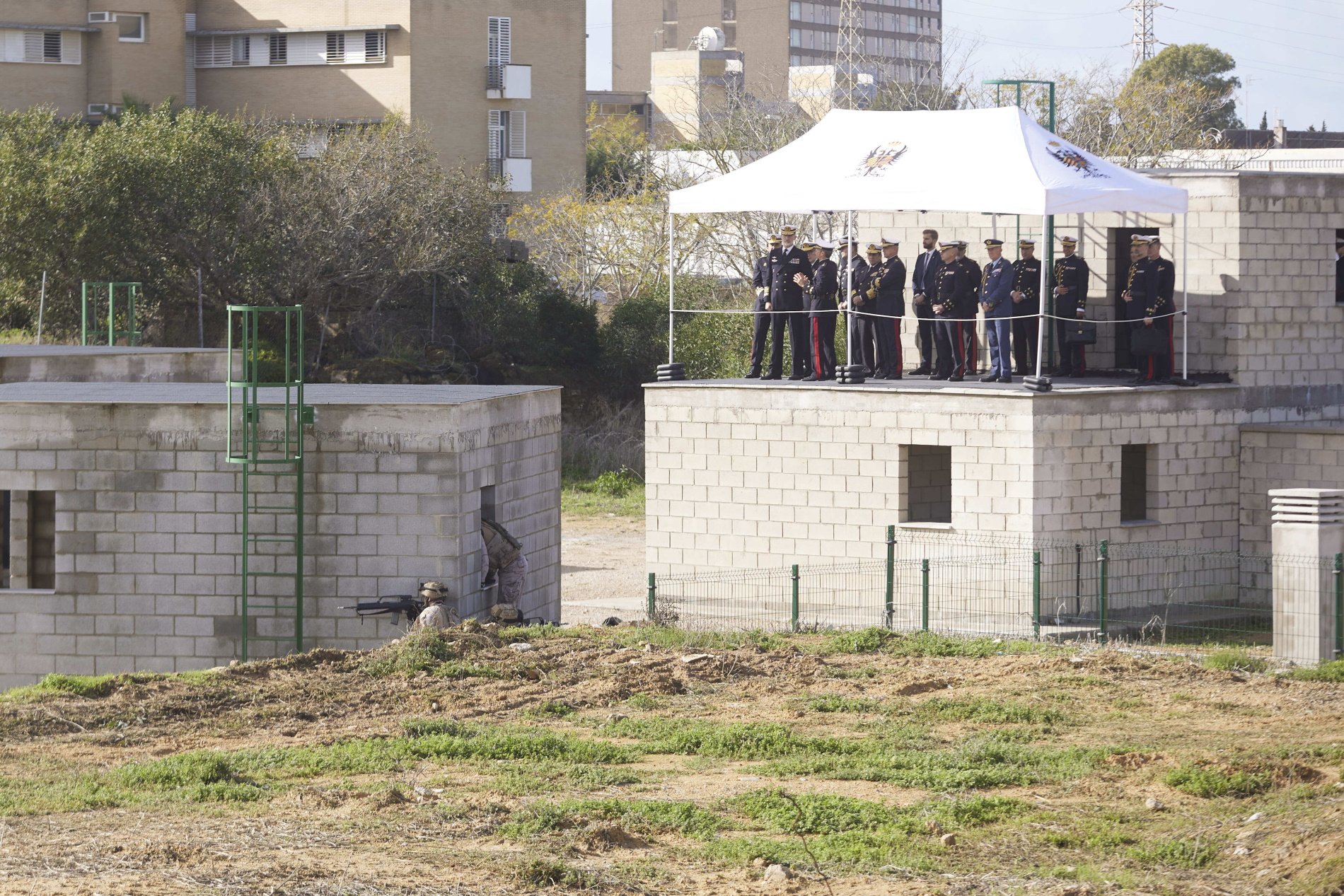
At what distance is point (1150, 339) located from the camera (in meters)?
24.8

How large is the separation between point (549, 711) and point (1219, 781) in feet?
19.5

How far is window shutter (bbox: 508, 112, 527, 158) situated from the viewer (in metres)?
62.1

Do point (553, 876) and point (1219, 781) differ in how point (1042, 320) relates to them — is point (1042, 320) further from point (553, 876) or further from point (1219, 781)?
point (553, 876)

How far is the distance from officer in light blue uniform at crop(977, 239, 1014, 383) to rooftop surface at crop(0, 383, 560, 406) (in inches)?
224

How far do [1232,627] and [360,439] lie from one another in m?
10.7

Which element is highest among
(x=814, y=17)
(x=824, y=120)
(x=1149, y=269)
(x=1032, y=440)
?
(x=814, y=17)

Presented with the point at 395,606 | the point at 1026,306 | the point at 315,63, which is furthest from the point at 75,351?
the point at 315,63

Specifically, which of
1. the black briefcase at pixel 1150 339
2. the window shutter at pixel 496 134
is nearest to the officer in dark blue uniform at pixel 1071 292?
the black briefcase at pixel 1150 339

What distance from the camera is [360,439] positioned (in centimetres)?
2030

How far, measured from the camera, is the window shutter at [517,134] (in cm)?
6206

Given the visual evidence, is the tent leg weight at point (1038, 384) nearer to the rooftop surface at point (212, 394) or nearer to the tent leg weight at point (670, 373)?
the tent leg weight at point (670, 373)

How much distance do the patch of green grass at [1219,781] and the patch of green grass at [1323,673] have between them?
5219mm

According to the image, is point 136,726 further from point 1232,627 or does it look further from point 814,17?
point 814,17

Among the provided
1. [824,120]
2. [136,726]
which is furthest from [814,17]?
[136,726]
